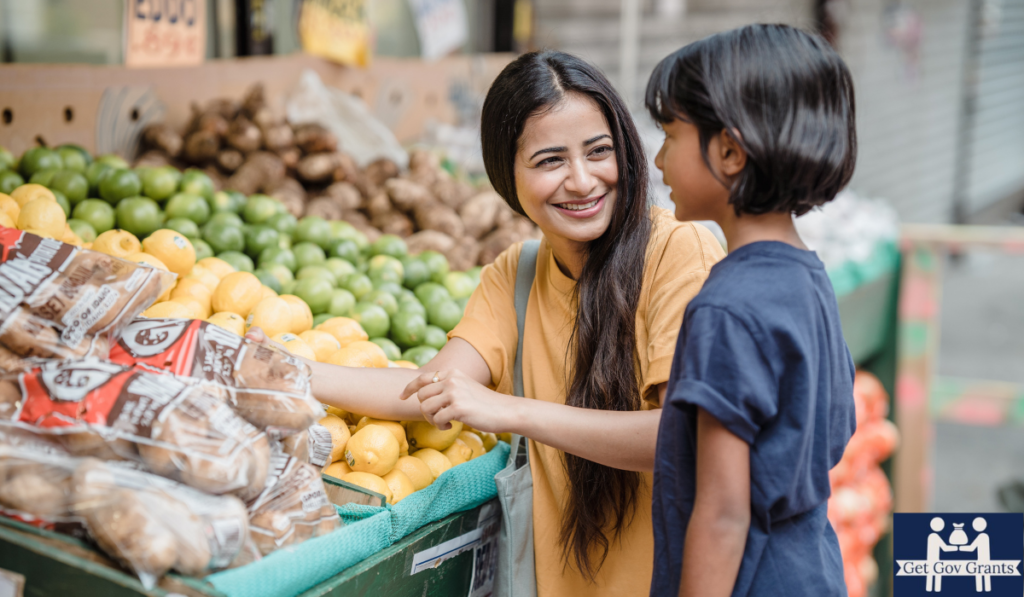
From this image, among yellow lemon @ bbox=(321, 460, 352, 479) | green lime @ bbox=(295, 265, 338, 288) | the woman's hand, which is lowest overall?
yellow lemon @ bbox=(321, 460, 352, 479)

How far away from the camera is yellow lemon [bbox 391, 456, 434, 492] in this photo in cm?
184

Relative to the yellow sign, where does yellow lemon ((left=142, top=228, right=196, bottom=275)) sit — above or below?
below

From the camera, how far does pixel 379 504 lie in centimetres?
158

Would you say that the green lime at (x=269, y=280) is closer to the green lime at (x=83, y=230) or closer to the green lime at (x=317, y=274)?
the green lime at (x=317, y=274)

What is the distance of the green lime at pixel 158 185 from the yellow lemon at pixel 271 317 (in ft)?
3.11

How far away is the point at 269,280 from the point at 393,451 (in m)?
A: 0.93

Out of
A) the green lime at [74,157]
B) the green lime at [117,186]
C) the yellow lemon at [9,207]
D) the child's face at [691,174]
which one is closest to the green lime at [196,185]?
the green lime at [117,186]

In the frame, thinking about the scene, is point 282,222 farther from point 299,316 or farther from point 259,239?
point 299,316

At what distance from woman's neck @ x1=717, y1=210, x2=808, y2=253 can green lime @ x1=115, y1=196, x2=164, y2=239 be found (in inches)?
80.0

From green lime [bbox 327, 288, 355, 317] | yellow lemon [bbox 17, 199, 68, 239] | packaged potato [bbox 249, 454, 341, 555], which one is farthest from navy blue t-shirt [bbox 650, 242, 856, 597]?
yellow lemon [bbox 17, 199, 68, 239]

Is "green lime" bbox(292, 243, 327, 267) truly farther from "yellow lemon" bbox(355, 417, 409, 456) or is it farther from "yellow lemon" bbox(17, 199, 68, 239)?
"yellow lemon" bbox(355, 417, 409, 456)

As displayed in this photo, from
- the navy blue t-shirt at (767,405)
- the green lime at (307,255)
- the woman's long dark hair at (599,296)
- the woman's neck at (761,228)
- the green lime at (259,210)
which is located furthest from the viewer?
the green lime at (259,210)

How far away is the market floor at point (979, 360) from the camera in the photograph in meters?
5.39

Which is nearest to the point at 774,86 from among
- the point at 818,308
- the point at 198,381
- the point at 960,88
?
the point at 818,308
